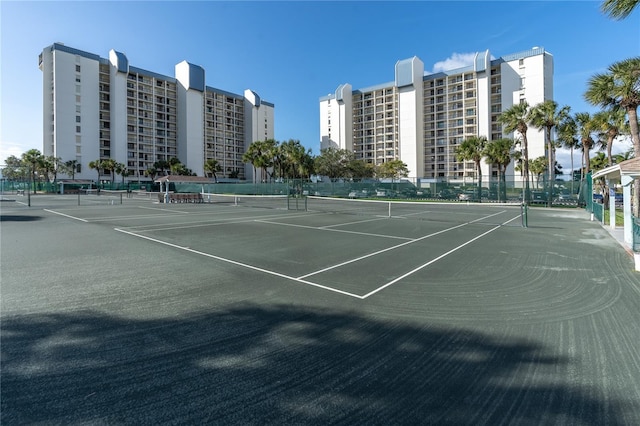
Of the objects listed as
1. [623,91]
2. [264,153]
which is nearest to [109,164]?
[264,153]

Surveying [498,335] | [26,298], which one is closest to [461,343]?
[498,335]

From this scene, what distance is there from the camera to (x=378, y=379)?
10.8 ft

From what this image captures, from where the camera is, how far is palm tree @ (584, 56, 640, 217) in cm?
1907

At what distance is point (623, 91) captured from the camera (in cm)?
1964

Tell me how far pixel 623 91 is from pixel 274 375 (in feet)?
85.5

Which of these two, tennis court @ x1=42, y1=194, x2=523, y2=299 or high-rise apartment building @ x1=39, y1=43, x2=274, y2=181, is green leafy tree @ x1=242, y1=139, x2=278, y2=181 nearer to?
high-rise apartment building @ x1=39, y1=43, x2=274, y2=181

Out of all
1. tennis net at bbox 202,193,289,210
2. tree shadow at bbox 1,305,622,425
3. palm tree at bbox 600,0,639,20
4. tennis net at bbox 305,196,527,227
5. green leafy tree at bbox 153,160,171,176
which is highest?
green leafy tree at bbox 153,160,171,176

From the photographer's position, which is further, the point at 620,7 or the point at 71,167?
the point at 71,167

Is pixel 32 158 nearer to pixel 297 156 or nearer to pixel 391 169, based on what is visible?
pixel 297 156

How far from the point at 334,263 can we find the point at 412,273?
6.55 feet

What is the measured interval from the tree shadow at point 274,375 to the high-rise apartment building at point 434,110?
97804mm

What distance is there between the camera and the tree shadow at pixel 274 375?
2.77 metres

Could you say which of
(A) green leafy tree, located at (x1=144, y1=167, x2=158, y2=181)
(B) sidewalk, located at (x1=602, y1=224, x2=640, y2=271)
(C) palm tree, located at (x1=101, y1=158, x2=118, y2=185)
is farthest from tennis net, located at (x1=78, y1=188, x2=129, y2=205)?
(B) sidewalk, located at (x1=602, y1=224, x2=640, y2=271)

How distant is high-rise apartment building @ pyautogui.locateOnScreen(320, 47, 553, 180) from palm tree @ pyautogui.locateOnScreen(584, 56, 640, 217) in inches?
2951
